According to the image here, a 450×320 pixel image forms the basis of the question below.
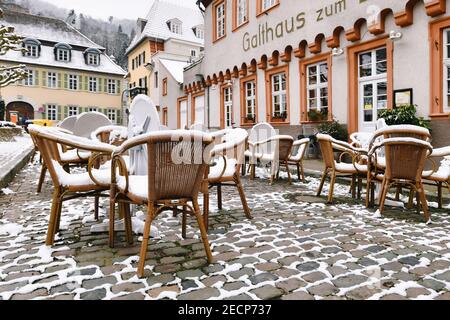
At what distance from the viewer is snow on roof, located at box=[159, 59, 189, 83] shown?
23.2 m

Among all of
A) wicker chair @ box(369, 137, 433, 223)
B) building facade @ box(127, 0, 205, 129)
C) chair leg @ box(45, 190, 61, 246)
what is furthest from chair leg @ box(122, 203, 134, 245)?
building facade @ box(127, 0, 205, 129)

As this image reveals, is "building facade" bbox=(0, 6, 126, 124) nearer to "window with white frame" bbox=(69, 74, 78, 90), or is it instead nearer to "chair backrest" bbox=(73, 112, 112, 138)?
"window with white frame" bbox=(69, 74, 78, 90)

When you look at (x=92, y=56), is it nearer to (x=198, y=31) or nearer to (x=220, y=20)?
(x=198, y=31)

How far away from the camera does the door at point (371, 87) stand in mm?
8742

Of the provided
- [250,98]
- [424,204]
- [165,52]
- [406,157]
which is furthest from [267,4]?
[165,52]

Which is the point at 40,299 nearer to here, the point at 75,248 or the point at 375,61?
the point at 75,248

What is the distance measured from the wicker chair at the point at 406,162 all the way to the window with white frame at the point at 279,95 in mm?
8412

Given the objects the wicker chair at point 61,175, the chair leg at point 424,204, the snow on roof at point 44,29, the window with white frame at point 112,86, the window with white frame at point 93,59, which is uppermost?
the snow on roof at point 44,29

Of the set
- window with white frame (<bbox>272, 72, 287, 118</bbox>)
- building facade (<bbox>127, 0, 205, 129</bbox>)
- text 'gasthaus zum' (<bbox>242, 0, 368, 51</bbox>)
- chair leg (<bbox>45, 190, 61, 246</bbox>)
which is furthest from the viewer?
building facade (<bbox>127, 0, 205, 129</bbox>)

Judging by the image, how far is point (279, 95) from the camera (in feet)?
41.8

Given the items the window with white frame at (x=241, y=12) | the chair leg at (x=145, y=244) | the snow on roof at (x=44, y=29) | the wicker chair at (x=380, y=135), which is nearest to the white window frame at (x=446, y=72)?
the wicker chair at (x=380, y=135)

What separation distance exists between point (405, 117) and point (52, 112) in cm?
3559

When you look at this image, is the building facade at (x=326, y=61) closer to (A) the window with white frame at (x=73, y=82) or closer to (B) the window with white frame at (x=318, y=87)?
(B) the window with white frame at (x=318, y=87)

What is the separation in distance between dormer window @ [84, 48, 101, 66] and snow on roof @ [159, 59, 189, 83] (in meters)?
15.3
